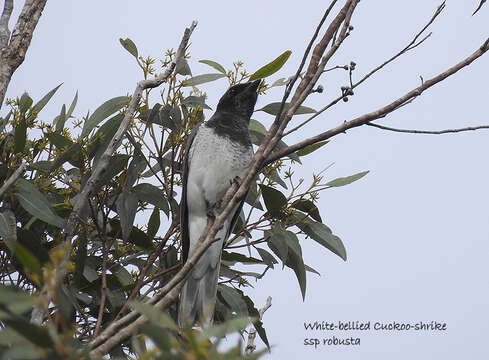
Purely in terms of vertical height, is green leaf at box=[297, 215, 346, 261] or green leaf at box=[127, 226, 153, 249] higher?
green leaf at box=[127, 226, 153, 249]

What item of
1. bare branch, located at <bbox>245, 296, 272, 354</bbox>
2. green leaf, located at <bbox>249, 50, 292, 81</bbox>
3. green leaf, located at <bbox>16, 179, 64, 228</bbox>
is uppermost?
green leaf, located at <bbox>249, 50, 292, 81</bbox>

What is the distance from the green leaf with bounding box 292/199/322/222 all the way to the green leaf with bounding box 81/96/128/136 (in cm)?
88

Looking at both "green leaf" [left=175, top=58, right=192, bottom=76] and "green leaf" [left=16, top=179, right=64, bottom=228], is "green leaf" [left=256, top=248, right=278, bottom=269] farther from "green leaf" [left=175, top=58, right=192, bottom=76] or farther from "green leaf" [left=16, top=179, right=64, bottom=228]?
"green leaf" [left=16, top=179, right=64, bottom=228]

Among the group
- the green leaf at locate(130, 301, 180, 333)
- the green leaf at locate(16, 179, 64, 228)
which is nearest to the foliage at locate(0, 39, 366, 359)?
the green leaf at locate(16, 179, 64, 228)

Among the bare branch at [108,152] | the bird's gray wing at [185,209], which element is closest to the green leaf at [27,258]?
the bare branch at [108,152]

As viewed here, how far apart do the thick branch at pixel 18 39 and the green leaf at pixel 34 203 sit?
34 cm

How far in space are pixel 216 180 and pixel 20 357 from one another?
2582 mm

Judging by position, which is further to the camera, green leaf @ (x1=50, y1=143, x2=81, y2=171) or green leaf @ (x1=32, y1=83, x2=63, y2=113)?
green leaf @ (x1=32, y1=83, x2=63, y2=113)

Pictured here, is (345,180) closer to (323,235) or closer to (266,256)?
(323,235)

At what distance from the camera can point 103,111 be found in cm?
293

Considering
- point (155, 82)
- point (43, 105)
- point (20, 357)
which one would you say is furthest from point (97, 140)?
point (20, 357)

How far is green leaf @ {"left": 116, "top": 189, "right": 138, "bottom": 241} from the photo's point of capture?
8.94 ft

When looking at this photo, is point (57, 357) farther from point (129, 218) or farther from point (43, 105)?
point (43, 105)

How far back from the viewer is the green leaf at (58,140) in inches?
106
